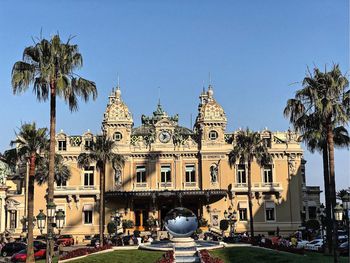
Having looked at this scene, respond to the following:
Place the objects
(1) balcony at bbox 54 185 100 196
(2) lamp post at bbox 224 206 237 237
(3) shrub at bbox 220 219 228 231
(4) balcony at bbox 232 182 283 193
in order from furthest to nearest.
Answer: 1. (4) balcony at bbox 232 182 283 193
2. (1) balcony at bbox 54 185 100 196
3. (3) shrub at bbox 220 219 228 231
4. (2) lamp post at bbox 224 206 237 237

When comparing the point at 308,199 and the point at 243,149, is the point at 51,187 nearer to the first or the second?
the point at 243,149

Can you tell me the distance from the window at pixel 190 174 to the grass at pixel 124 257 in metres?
26.6

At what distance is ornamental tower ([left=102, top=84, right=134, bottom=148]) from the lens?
62.2m

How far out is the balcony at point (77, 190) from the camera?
60438mm

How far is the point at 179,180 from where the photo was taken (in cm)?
6150

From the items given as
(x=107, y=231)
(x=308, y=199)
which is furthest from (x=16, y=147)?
(x=308, y=199)

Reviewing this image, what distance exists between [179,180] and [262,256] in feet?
95.4

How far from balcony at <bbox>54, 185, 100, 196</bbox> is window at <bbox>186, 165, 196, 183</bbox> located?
10886mm

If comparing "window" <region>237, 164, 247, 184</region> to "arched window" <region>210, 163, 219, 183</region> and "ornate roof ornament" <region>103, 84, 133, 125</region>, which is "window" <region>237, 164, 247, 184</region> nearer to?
"arched window" <region>210, 163, 219, 183</region>

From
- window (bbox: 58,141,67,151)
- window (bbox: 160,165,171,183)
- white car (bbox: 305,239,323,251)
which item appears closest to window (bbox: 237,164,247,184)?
window (bbox: 160,165,171,183)

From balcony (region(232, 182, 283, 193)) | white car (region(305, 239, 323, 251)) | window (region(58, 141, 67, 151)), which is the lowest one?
white car (region(305, 239, 323, 251))

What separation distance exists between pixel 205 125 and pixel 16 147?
2999 centimetres

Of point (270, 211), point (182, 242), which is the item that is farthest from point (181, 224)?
point (270, 211)

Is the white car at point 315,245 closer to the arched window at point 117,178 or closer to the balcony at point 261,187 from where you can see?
the balcony at point 261,187
